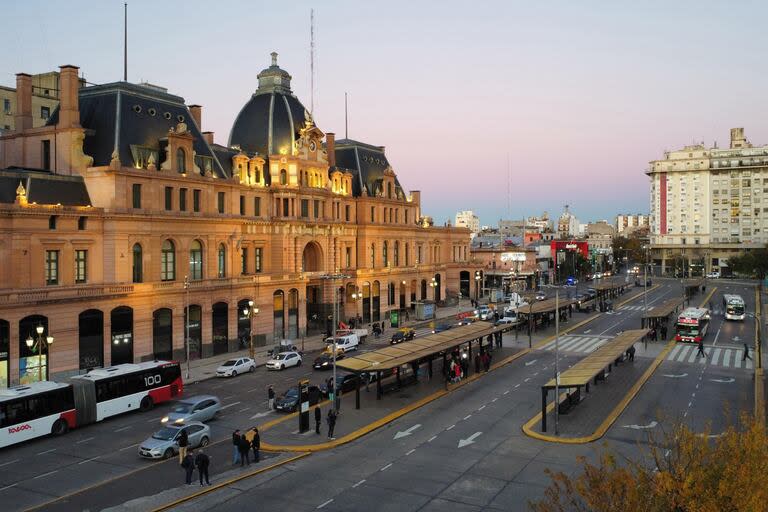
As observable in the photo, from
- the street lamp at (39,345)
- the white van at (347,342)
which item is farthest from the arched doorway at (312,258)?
the street lamp at (39,345)

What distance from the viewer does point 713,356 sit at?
197 feet

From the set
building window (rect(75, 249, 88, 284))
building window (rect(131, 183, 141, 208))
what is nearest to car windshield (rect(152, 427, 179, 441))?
building window (rect(75, 249, 88, 284))

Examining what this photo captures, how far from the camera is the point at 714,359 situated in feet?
192

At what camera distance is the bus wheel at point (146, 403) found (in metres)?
42.2

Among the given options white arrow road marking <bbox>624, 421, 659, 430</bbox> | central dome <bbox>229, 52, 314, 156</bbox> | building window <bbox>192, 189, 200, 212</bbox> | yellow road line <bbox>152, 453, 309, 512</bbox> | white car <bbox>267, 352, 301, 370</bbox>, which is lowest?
yellow road line <bbox>152, 453, 309, 512</bbox>

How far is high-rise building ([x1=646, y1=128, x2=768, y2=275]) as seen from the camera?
184m

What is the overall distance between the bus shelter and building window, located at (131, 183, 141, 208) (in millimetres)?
23677

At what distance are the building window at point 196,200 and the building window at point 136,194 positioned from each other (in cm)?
611

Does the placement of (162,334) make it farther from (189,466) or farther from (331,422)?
(189,466)

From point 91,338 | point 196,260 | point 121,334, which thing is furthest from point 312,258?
point 91,338

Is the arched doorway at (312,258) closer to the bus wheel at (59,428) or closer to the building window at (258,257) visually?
the building window at (258,257)

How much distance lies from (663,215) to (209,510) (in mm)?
195905

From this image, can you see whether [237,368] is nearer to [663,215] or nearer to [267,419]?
[267,419]

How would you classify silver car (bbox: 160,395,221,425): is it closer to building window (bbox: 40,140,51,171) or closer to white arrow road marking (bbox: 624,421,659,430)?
white arrow road marking (bbox: 624,421,659,430)
